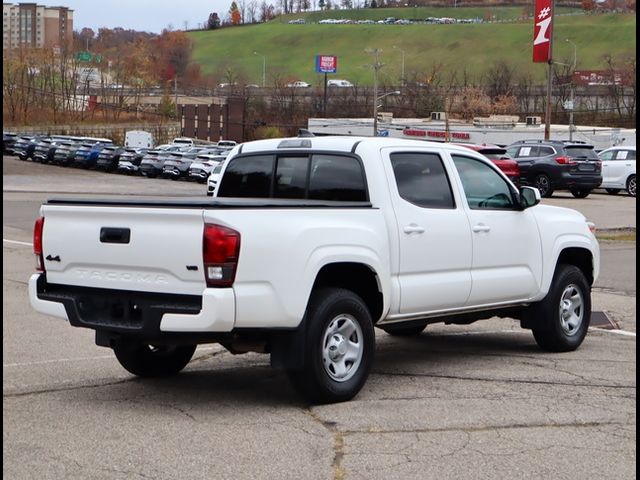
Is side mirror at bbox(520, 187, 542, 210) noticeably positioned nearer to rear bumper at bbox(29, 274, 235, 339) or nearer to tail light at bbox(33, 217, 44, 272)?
rear bumper at bbox(29, 274, 235, 339)

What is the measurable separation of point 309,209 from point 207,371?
2.22 metres

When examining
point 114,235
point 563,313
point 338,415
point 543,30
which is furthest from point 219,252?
point 543,30

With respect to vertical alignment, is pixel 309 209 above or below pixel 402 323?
above

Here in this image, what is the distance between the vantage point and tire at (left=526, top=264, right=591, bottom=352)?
967 centimetres

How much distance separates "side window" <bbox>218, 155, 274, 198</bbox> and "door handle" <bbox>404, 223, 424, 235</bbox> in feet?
4.28

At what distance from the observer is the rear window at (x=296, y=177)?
8.34 metres

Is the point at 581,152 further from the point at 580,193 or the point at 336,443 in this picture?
the point at 336,443

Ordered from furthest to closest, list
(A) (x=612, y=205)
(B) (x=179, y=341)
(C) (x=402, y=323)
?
(A) (x=612, y=205) < (C) (x=402, y=323) < (B) (x=179, y=341)

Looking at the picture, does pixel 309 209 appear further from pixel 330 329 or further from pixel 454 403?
pixel 454 403

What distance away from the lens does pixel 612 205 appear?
35719mm

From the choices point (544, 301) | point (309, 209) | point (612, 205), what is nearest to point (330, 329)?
point (309, 209)

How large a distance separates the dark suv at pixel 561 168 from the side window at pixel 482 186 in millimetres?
29715

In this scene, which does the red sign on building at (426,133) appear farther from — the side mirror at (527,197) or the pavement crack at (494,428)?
the pavement crack at (494,428)

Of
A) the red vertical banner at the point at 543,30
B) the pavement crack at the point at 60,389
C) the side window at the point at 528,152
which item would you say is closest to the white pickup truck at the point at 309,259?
the pavement crack at the point at 60,389
